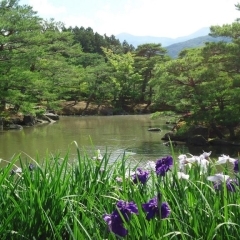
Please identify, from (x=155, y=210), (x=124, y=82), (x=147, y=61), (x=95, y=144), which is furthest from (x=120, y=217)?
(x=147, y=61)

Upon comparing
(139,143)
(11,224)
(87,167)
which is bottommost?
(139,143)

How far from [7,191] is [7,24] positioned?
→ 550 inches

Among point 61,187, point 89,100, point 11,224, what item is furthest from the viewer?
point 89,100

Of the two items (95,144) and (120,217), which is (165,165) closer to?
(120,217)

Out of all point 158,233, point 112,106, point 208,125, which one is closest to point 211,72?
point 208,125

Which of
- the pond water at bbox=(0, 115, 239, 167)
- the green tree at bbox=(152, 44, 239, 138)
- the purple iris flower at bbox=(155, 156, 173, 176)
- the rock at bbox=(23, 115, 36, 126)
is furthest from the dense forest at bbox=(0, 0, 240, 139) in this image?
the purple iris flower at bbox=(155, 156, 173, 176)

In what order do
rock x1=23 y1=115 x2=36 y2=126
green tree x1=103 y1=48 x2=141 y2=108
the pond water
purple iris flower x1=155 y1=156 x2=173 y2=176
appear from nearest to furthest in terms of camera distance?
purple iris flower x1=155 y1=156 x2=173 y2=176
the pond water
rock x1=23 y1=115 x2=36 y2=126
green tree x1=103 y1=48 x2=141 y2=108

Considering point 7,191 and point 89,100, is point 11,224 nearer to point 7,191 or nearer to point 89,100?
point 7,191

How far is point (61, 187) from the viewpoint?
195cm

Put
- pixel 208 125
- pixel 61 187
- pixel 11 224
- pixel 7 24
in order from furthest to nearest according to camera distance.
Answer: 1. pixel 7 24
2. pixel 208 125
3. pixel 61 187
4. pixel 11 224

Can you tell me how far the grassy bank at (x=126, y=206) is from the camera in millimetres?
1462

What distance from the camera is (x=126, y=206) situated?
4.27ft

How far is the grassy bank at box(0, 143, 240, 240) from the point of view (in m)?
1.46

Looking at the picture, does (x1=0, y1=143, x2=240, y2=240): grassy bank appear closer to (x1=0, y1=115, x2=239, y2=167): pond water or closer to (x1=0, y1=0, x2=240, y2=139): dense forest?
(x1=0, y1=115, x2=239, y2=167): pond water
